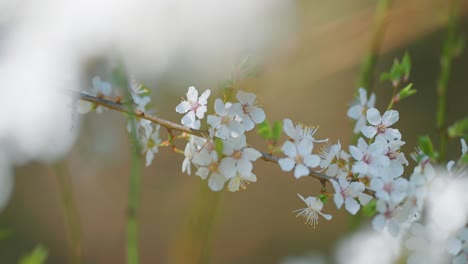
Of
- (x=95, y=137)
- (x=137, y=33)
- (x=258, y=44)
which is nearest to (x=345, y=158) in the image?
(x=95, y=137)

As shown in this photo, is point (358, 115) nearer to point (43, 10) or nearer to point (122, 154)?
point (43, 10)

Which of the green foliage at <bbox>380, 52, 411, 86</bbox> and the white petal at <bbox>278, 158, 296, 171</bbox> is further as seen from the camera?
the green foliage at <bbox>380, 52, 411, 86</bbox>

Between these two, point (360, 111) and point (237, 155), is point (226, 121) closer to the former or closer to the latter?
point (237, 155)

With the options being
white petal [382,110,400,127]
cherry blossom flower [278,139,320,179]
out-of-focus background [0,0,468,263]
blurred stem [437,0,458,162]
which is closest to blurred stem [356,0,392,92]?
blurred stem [437,0,458,162]

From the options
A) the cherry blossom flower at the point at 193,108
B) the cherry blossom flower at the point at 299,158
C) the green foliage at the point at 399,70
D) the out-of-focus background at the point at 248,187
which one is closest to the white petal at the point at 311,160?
the cherry blossom flower at the point at 299,158

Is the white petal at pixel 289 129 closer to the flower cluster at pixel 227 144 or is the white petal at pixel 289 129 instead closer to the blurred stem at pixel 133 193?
the flower cluster at pixel 227 144

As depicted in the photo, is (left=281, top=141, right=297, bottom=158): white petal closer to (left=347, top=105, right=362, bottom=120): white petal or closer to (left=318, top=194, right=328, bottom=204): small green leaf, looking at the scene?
(left=318, top=194, right=328, bottom=204): small green leaf
